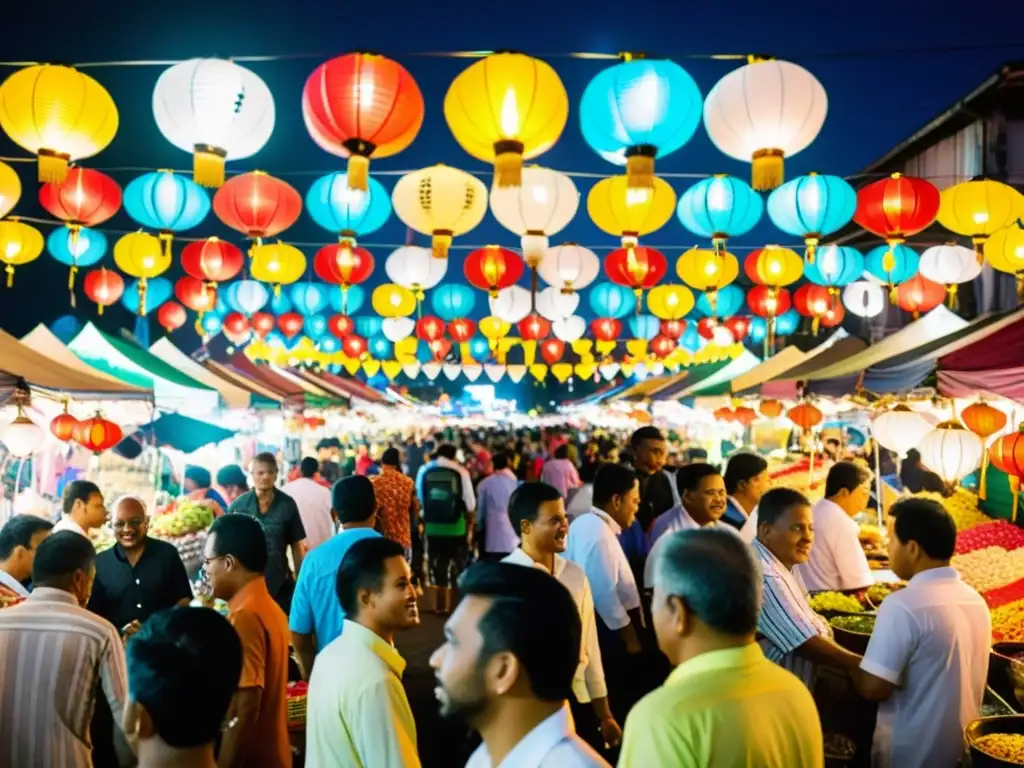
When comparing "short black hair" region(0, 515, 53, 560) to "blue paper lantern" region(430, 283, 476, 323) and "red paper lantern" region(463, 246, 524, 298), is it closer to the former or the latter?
"red paper lantern" region(463, 246, 524, 298)

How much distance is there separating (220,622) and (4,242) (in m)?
7.28

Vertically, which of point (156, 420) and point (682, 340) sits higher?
point (682, 340)

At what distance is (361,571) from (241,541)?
852 mm

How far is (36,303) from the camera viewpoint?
19.7m

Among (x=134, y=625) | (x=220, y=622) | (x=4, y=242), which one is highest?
(x=4, y=242)

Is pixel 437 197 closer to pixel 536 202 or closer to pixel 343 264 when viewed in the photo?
pixel 536 202

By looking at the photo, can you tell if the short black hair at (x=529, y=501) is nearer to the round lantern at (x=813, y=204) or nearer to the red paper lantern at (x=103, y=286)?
the round lantern at (x=813, y=204)

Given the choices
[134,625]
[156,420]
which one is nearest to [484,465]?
[156,420]

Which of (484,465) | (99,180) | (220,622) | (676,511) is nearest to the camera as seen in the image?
(220,622)

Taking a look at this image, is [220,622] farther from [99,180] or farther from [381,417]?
[381,417]

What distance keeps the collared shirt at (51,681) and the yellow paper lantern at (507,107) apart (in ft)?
9.91

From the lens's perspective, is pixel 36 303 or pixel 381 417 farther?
pixel 381 417

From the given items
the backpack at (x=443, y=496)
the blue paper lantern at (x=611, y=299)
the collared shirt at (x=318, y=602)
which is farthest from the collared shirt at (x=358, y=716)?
the blue paper lantern at (x=611, y=299)

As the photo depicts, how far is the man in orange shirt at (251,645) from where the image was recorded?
2826mm
